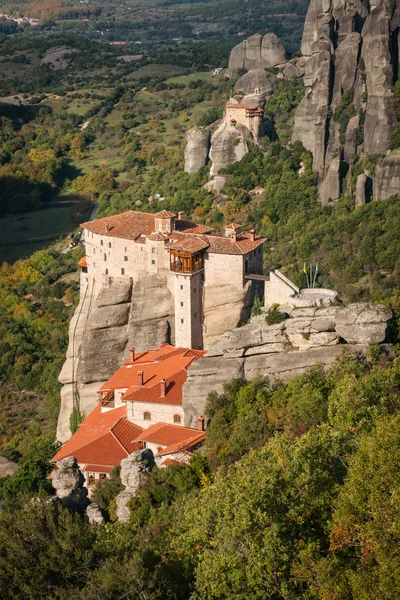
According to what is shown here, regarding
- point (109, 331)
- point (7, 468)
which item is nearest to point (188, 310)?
point (109, 331)

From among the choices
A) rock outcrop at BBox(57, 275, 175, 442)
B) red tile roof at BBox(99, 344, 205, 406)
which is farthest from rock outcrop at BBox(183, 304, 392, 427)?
rock outcrop at BBox(57, 275, 175, 442)

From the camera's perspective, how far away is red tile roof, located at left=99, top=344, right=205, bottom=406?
38.2m

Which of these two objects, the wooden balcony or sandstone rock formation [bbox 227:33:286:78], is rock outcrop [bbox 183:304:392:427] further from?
sandstone rock formation [bbox 227:33:286:78]

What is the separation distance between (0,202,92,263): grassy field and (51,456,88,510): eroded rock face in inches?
1811

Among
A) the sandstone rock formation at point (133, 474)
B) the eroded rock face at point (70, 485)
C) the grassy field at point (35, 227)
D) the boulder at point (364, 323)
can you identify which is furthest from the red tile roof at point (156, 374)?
the grassy field at point (35, 227)

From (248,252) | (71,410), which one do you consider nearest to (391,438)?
(248,252)

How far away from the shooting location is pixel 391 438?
2244 centimetres

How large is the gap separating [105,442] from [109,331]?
8.83 meters

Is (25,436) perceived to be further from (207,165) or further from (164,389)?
(207,165)

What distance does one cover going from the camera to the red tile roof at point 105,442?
36.5 meters

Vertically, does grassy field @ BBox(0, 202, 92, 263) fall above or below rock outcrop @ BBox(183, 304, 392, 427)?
below

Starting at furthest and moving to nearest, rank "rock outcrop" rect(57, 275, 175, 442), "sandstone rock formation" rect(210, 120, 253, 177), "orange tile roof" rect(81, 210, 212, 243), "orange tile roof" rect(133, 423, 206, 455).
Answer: "sandstone rock formation" rect(210, 120, 253, 177) → "orange tile roof" rect(81, 210, 212, 243) → "rock outcrop" rect(57, 275, 175, 442) → "orange tile roof" rect(133, 423, 206, 455)

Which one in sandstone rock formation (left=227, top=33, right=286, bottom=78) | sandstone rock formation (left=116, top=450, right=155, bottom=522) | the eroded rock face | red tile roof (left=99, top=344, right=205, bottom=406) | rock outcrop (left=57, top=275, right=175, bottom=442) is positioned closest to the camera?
the eroded rock face

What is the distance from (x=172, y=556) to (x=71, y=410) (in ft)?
76.8
